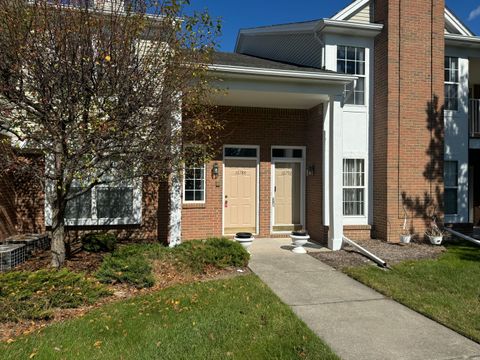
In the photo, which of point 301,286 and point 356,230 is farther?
point 356,230

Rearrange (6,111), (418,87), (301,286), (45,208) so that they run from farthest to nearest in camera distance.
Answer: (418,87) → (45,208) → (301,286) → (6,111)

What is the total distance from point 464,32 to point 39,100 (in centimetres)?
1212

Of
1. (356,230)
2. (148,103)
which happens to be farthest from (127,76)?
(356,230)

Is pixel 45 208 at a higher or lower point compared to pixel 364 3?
lower

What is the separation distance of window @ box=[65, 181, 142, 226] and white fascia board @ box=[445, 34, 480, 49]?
32.0 ft

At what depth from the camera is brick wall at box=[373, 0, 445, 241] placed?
9.40 m

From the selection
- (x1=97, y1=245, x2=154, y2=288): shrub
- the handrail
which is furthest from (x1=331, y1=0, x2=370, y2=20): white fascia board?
(x1=97, y1=245, x2=154, y2=288): shrub

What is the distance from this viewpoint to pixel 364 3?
1022cm

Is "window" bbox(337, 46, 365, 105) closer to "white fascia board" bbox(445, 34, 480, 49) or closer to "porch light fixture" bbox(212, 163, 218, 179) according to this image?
"white fascia board" bbox(445, 34, 480, 49)

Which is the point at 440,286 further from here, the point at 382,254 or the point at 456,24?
the point at 456,24

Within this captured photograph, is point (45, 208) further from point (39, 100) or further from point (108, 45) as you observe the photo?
point (108, 45)

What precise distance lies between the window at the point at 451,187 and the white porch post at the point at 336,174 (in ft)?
14.2

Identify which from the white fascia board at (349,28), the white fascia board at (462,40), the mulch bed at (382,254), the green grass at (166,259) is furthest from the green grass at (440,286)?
→ the white fascia board at (462,40)

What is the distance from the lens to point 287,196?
10305 millimetres
